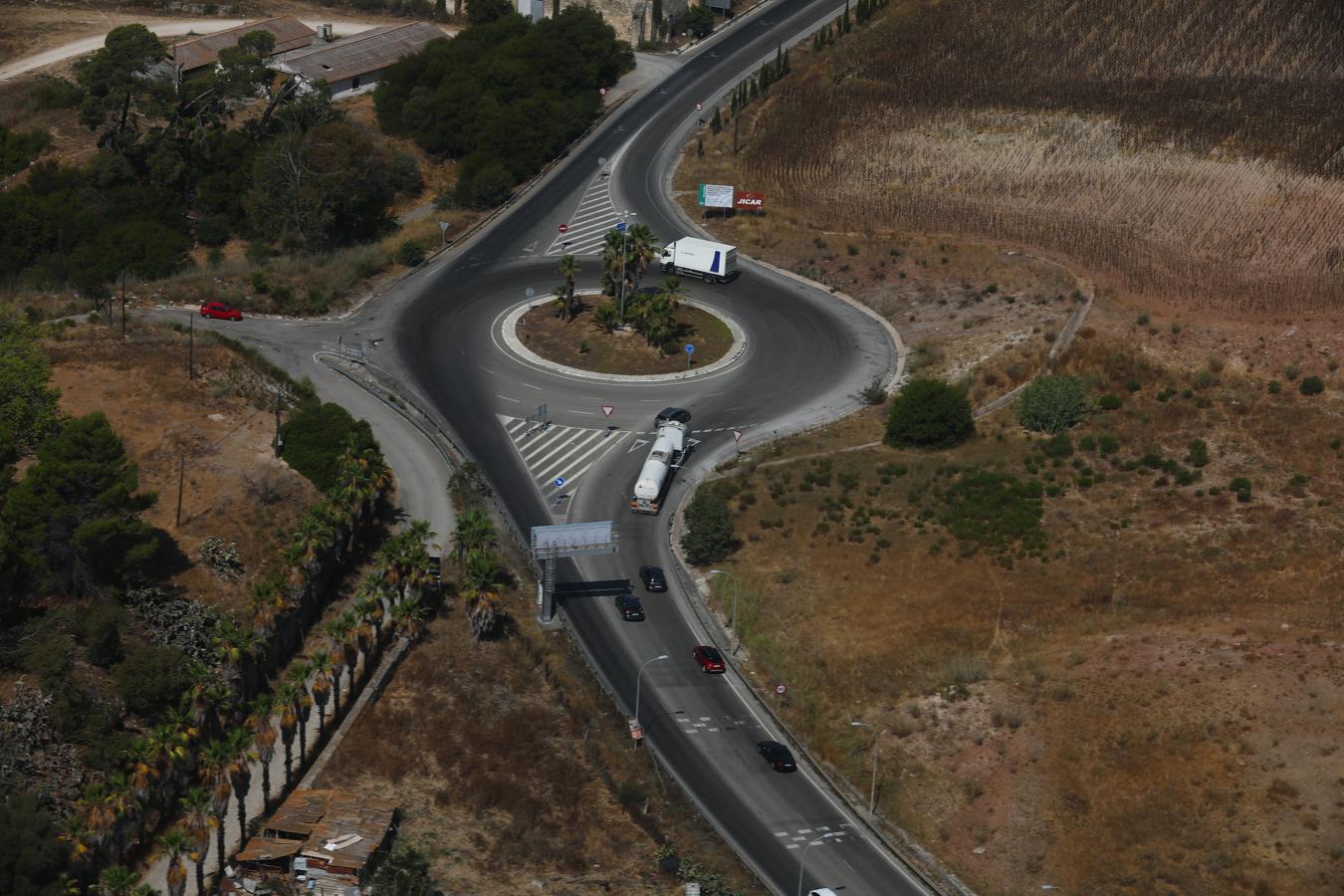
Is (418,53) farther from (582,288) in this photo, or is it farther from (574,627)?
(574,627)

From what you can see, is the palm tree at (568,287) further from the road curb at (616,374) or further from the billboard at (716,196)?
the billboard at (716,196)

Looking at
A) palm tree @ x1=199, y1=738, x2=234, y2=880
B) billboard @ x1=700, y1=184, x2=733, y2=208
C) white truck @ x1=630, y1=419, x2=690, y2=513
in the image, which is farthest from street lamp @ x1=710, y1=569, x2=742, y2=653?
billboard @ x1=700, y1=184, x2=733, y2=208

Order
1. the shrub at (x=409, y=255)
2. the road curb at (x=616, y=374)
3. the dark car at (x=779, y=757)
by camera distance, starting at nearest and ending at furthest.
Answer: the dark car at (x=779, y=757)
the road curb at (x=616, y=374)
the shrub at (x=409, y=255)

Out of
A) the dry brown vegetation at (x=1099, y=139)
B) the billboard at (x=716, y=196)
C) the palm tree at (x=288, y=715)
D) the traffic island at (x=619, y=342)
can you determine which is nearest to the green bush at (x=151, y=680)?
the palm tree at (x=288, y=715)

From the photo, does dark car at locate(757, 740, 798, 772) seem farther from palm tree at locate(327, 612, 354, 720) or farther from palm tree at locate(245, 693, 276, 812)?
palm tree at locate(245, 693, 276, 812)

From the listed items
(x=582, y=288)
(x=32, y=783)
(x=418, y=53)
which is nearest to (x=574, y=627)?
(x=32, y=783)

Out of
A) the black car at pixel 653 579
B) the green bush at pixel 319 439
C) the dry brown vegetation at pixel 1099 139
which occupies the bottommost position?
the black car at pixel 653 579
